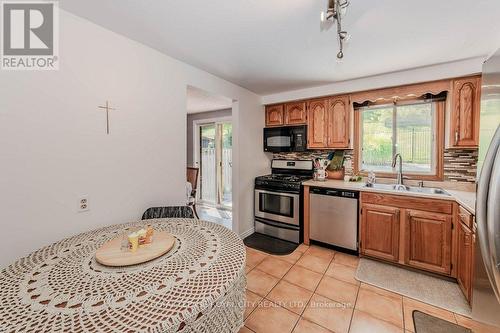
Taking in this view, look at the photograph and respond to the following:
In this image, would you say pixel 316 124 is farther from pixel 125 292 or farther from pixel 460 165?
pixel 125 292

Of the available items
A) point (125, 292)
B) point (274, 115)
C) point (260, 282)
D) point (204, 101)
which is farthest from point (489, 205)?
point (204, 101)

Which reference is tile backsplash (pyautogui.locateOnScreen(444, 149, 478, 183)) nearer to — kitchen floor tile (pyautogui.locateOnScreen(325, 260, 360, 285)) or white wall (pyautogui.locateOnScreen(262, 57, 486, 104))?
white wall (pyautogui.locateOnScreen(262, 57, 486, 104))

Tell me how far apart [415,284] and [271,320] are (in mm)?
1539

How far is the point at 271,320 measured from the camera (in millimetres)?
1673

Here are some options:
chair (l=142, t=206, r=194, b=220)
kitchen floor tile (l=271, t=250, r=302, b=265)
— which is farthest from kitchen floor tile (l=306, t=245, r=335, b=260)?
chair (l=142, t=206, r=194, b=220)

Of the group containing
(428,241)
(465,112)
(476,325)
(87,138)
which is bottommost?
(476,325)

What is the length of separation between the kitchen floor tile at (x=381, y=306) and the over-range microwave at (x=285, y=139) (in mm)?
2054

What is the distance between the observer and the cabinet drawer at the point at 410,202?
211cm

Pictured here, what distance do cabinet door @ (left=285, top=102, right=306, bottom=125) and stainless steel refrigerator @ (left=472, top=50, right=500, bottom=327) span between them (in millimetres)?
2270

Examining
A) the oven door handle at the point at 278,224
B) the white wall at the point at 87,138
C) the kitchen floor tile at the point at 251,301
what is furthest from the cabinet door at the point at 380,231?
the white wall at the point at 87,138

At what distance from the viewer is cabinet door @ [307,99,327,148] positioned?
10.4 ft

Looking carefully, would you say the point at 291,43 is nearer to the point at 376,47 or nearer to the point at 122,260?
the point at 376,47

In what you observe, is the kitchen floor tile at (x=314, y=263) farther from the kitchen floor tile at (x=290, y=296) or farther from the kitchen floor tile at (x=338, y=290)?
the kitchen floor tile at (x=290, y=296)

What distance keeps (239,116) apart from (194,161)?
8.24ft
